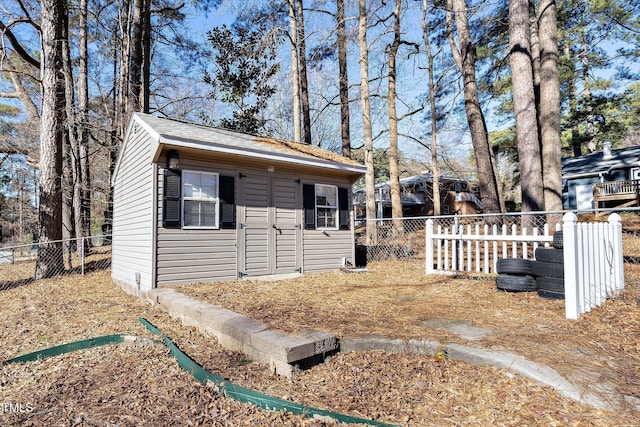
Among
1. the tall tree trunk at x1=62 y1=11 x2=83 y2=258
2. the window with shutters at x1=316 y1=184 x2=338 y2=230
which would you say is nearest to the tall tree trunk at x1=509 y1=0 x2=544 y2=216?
the window with shutters at x1=316 y1=184 x2=338 y2=230

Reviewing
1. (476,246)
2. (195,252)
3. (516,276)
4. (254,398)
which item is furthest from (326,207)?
(254,398)

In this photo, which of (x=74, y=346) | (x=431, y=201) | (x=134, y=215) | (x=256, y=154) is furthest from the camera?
(x=431, y=201)

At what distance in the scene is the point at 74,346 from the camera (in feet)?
10.5

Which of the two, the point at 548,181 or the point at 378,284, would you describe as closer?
the point at 378,284

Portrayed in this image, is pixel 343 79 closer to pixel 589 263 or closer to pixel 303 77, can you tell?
pixel 303 77

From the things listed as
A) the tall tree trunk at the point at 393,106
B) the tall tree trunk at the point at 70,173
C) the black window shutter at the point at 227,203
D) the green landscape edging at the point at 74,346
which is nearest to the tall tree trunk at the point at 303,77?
the tall tree trunk at the point at 393,106

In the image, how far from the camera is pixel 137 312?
4.55 m

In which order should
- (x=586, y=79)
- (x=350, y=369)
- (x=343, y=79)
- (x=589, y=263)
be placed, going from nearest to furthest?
(x=350, y=369), (x=589, y=263), (x=343, y=79), (x=586, y=79)

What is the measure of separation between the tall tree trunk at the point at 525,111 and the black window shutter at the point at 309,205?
453cm

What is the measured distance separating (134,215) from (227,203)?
1.88 meters

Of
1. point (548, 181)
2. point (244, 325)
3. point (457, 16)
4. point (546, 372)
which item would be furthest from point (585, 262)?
point (457, 16)

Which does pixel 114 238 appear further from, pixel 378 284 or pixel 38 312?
pixel 378 284

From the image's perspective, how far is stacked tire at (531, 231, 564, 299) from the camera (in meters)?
3.89

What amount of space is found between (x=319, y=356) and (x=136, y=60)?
414 inches
